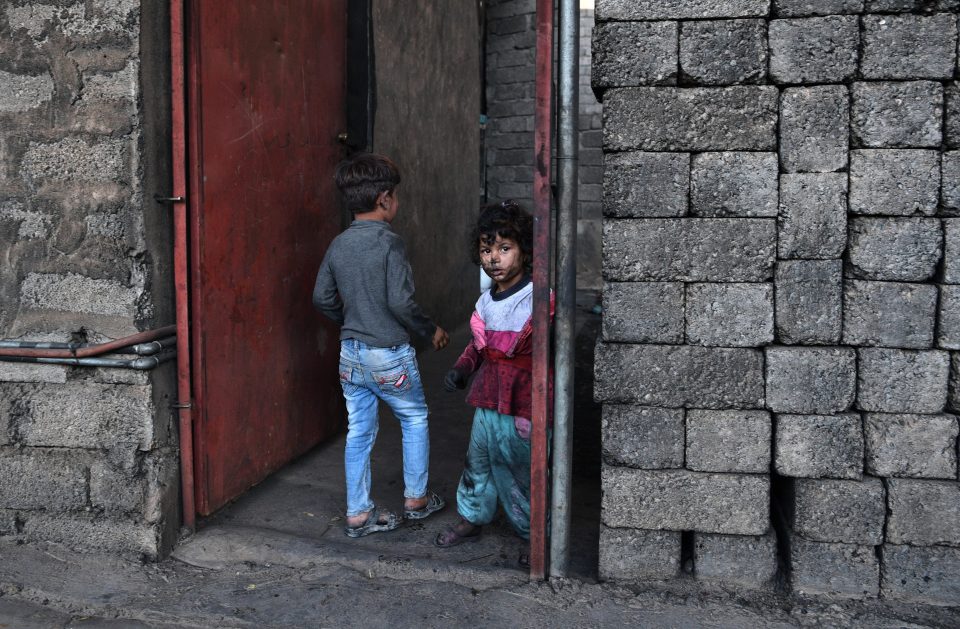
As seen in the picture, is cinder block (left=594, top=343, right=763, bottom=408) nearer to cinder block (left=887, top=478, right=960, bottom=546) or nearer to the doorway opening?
cinder block (left=887, top=478, right=960, bottom=546)

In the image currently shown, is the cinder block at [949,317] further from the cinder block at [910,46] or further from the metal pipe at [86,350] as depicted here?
the metal pipe at [86,350]

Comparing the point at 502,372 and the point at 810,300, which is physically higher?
the point at 810,300

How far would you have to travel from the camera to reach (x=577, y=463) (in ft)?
14.9

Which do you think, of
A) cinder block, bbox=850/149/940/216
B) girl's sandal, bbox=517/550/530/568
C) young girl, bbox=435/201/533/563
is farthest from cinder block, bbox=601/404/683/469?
cinder block, bbox=850/149/940/216

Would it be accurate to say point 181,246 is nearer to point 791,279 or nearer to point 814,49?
point 791,279

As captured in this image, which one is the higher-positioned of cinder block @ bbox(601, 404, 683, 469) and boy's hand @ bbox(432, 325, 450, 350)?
boy's hand @ bbox(432, 325, 450, 350)

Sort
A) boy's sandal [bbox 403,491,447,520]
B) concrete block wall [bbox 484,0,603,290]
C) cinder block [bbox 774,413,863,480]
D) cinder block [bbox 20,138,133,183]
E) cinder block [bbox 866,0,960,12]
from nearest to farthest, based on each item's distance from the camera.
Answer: cinder block [bbox 866,0,960,12] → cinder block [bbox 774,413,863,480] → cinder block [bbox 20,138,133,183] → boy's sandal [bbox 403,491,447,520] → concrete block wall [bbox 484,0,603,290]

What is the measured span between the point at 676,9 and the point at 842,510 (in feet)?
6.16

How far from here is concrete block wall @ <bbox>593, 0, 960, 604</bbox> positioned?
2814 millimetres

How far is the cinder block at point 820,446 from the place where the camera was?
2963mm

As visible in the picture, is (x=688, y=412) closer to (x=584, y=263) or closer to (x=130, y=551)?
(x=130, y=551)

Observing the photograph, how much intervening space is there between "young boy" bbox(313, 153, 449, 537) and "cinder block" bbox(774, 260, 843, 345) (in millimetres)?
1384

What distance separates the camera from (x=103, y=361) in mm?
3318

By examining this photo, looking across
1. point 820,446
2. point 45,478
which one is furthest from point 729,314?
point 45,478
